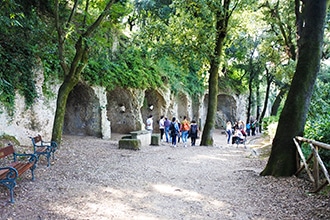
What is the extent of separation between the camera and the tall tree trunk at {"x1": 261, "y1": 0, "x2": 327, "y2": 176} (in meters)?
6.99

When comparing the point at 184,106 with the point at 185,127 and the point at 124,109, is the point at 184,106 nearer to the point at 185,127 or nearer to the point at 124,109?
the point at 124,109

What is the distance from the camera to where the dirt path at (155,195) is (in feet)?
14.6

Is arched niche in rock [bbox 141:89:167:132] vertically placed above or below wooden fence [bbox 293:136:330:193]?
above

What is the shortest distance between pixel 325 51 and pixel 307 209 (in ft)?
59.7

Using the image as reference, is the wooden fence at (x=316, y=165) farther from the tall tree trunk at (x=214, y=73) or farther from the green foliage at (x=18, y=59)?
the green foliage at (x=18, y=59)

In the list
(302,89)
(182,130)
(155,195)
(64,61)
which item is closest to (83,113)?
(182,130)

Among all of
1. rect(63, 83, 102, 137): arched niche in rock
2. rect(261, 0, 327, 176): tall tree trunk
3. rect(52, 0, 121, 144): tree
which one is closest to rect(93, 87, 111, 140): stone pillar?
rect(63, 83, 102, 137): arched niche in rock

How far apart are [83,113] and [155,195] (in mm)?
12746

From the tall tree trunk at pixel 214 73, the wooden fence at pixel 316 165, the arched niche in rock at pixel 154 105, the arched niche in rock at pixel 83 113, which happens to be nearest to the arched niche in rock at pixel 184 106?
the arched niche in rock at pixel 154 105

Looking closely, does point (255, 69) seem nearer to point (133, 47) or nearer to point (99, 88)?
point (133, 47)

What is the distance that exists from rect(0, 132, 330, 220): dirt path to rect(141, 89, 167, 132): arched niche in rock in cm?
1521

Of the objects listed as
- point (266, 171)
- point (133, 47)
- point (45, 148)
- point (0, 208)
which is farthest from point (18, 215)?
point (133, 47)

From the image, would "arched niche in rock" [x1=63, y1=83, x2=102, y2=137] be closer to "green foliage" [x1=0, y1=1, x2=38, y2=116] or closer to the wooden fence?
"green foliage" [x1=0, y1=1, x2=38, y2=116]

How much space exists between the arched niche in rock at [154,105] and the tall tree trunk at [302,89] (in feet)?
53.2
